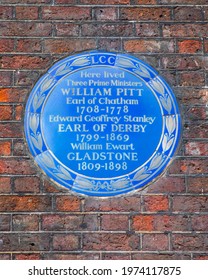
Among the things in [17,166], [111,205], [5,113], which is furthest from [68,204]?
[5,113]

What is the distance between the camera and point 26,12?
2.52m

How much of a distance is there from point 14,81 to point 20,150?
0.36 m

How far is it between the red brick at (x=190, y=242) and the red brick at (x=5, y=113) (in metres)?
1.00

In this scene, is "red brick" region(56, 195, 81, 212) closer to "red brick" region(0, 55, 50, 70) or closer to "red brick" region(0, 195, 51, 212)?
"red brick" region(0, 195, 51, 212)

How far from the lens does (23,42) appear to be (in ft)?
8.17

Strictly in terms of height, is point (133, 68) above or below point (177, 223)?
above

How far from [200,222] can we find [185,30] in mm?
986

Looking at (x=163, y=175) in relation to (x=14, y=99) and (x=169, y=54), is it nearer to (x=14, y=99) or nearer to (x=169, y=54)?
(x=169, y=54)

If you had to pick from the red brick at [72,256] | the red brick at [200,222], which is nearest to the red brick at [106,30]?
the red brick at [200,222]

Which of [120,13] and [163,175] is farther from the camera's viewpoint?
[120,13]

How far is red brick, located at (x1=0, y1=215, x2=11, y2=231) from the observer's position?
7.63ft

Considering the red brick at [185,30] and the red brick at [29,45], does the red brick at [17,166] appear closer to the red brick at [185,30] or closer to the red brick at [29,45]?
the red brick at [29,45]
